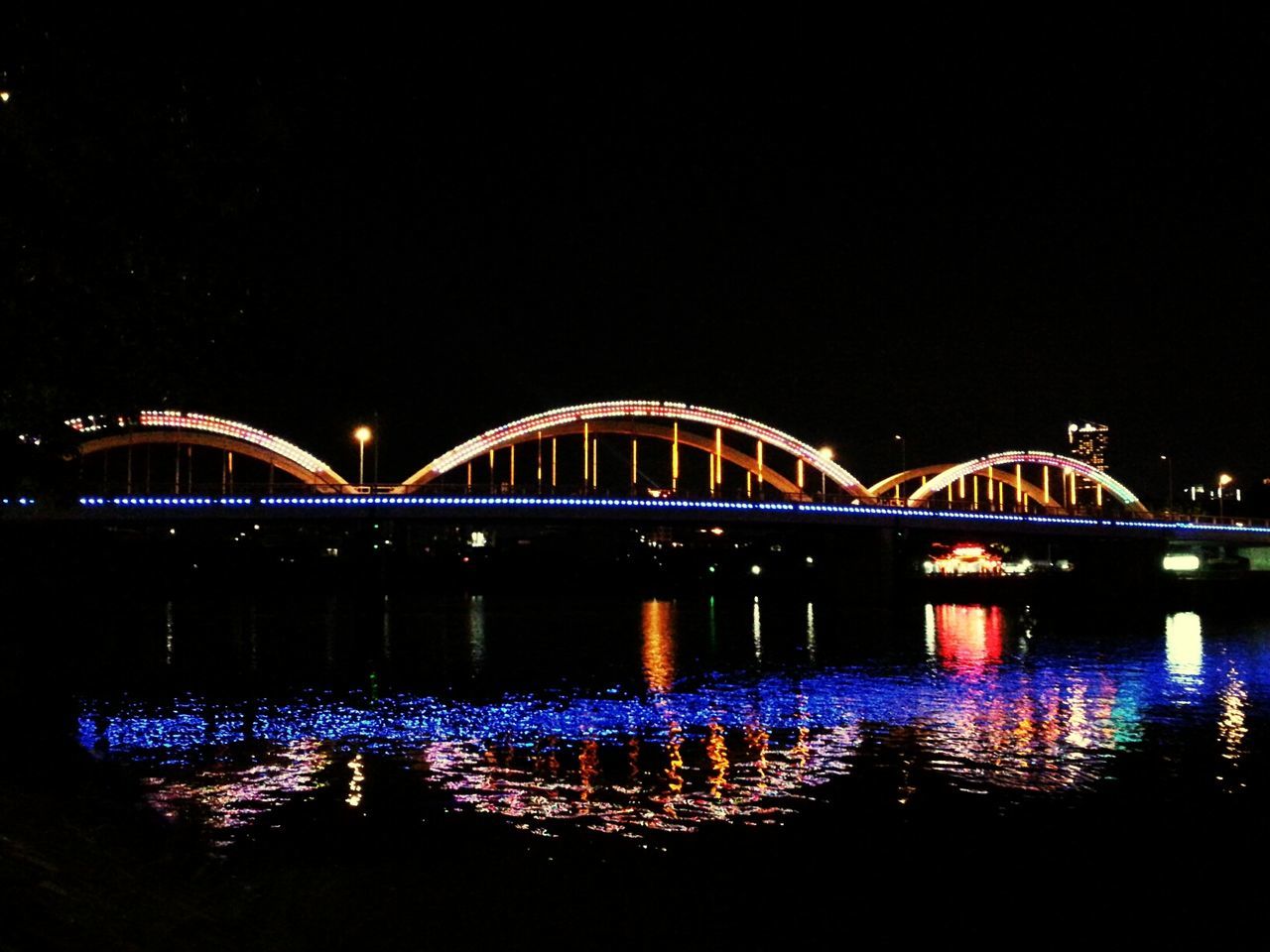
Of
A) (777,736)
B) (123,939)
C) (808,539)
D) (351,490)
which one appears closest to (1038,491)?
(808,539)

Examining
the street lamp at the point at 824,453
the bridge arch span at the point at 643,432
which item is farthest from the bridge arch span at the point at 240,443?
the street lamp at the point at 824,453

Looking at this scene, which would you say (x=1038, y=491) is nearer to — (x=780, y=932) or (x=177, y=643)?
(x=177, y=643)

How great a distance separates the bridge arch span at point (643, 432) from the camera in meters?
92.4

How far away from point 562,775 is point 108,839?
7960mm

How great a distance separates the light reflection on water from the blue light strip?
30882 mm

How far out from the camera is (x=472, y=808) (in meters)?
17.0

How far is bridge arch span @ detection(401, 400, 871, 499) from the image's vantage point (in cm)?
9238

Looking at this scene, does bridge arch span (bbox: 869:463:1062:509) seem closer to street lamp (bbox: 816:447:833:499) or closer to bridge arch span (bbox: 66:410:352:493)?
street lamp (bbox: 816:447:833:499)

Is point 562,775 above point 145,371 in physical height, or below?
below

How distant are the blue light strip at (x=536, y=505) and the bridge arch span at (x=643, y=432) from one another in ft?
60.9

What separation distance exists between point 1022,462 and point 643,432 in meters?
42.3

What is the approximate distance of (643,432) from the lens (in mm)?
99125

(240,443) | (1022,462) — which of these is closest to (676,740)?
(240,443)

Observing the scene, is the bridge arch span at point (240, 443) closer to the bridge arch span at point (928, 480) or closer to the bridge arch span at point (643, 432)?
the bridge arch span at point (643, 432)
